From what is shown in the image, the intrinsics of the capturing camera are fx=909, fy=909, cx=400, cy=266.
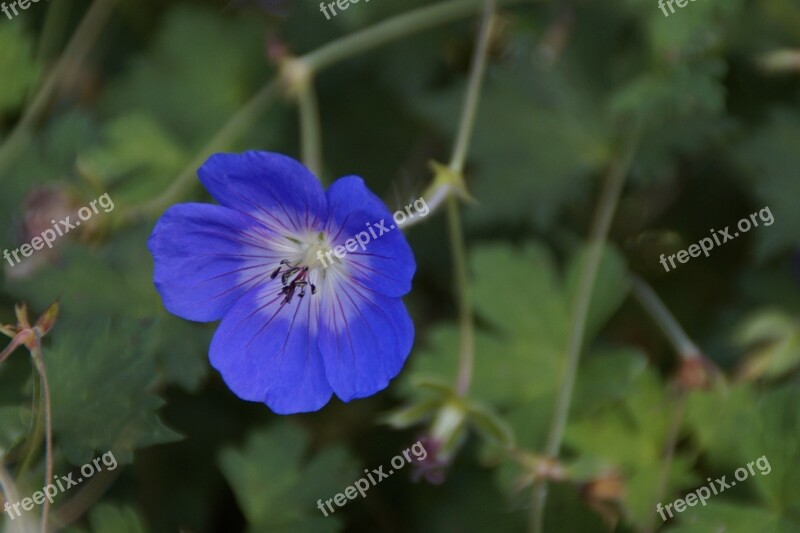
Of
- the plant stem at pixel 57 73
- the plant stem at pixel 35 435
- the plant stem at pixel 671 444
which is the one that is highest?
the plant stem at pixel 57 73

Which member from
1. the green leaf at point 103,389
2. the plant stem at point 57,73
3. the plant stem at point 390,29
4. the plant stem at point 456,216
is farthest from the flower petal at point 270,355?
the plant stem at point 57,73

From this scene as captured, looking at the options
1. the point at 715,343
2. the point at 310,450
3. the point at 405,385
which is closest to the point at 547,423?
the point at 405,385

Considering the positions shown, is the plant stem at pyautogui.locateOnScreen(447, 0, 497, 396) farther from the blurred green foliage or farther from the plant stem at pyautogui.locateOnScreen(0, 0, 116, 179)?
the plant stem at pyautogui.locateOnScreen(0, 0, 116, 179)

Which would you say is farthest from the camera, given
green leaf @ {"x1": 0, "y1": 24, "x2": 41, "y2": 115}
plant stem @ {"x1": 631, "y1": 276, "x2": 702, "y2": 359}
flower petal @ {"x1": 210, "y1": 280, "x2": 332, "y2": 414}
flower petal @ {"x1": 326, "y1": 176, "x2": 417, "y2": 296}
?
green leaf @ {"x1": 0, "y1": 24, "x2": 41, "y2": 115}

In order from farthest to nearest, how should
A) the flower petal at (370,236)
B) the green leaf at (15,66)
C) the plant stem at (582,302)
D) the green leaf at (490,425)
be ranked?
the green leaf at (15,66) < the plant stem at (582,302) < the green leaf at (490,425) < the flower petal at (370,236)

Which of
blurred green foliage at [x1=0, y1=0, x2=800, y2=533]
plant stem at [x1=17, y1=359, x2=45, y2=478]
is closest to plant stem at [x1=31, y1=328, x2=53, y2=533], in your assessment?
plant stem at [x1=17, y1=359, x2=45, y2=478]

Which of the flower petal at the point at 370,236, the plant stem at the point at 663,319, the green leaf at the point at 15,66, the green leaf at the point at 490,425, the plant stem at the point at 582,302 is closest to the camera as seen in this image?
the flower petal at the point at 370,236

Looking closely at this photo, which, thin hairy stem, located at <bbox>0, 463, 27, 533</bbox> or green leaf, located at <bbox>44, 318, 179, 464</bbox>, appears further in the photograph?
green leaf, located at <bbox>44, 318, 179, 464</bbox>

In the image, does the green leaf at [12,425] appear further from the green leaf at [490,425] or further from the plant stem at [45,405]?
the green leaf at [490,425]
